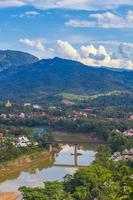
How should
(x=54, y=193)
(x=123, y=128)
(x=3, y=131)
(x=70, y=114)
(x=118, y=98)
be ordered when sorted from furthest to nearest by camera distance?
1. (x=118, y=98)
2. (x=70, y=114)
3. (x=123, y=128)
4. (x=3, y=131)
5. (x=54, y=193)

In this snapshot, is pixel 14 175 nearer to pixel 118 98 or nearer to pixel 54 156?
pixel 54 156

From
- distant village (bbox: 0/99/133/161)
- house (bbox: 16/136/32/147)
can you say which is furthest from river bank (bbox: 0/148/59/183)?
distant village (bbox: 0/99/133/161)

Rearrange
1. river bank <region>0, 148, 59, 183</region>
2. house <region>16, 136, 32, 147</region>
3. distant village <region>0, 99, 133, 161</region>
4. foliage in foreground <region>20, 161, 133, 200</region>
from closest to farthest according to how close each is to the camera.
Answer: foliage in foreground <region>20, 161, 133, 200</region>
river bank <region>0, 148, 59, 183</region>
distant village <region>0, 99, 133, 161</region>
house <region>16, 136, 32, 147</region>

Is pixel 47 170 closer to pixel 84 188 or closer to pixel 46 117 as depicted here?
pixel 84 188

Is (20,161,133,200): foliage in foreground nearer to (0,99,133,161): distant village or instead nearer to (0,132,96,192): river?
(0,132,96,192): river

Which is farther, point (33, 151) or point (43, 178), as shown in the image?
point (33, 151)

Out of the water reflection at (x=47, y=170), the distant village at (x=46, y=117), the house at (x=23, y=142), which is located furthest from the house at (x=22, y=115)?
the water reflection at (x=47, y=170)

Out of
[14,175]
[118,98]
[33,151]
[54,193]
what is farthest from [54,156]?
[118,98]
